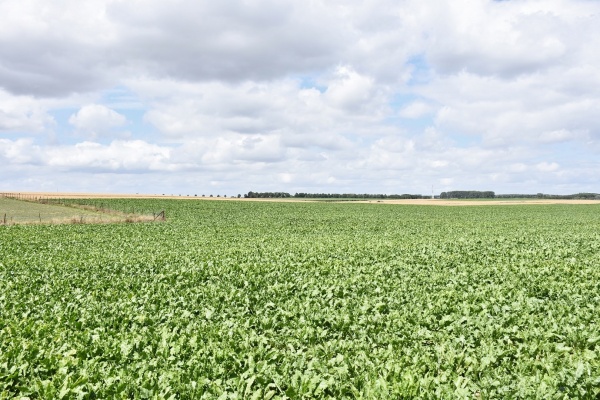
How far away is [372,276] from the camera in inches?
666

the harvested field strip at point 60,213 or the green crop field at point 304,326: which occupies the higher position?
the harvested field strip at point 60,213

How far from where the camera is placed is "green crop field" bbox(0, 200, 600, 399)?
25.7 feet

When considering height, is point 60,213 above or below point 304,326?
above

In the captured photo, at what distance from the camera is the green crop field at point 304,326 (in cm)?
785

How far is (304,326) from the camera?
1146 cm

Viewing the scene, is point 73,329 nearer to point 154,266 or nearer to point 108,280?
point 108,280

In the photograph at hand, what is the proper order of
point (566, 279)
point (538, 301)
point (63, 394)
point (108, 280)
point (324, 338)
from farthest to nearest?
1. point (108, 280)
2. point (566, 279)
3. point (538, 301)
4. point (324, 338)
5. point (63, 394)

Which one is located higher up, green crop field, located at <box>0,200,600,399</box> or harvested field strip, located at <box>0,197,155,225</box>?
harvested field strip, located at <box>0,197,155,225</box>

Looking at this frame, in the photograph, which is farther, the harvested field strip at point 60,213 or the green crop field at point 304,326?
the harvested field strip at point 60,213

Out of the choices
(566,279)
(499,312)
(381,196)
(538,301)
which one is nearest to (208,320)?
(499,312)

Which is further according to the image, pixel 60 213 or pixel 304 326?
pixel 60 213

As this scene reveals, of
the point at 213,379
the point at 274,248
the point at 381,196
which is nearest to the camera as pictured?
the point at 213,379

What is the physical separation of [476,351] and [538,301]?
500 cm

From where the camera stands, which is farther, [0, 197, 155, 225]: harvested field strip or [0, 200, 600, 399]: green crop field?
[0, 197, 155, 225]: harvested field strip
